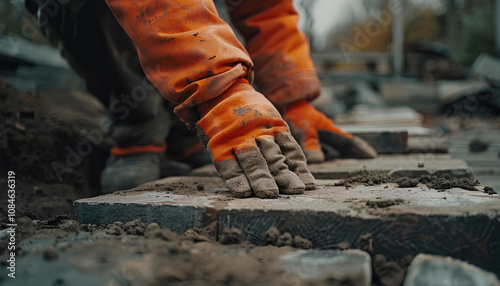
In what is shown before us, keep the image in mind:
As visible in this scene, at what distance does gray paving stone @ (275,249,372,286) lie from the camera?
840mm

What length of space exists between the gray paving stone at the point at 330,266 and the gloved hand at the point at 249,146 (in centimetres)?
30

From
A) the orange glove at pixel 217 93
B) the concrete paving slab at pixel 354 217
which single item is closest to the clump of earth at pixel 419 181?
the concrete paving slab at pixel 354 217

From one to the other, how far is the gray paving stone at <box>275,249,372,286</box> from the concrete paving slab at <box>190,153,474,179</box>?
0.83m

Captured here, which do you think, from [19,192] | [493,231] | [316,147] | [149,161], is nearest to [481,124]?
[316,147]

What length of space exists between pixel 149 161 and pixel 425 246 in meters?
1.70

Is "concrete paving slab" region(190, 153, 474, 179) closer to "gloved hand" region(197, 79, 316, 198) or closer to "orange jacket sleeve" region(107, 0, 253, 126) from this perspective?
"gloved hand" region(197, 79, 316, 198)

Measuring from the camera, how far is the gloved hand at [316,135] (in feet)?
6.74

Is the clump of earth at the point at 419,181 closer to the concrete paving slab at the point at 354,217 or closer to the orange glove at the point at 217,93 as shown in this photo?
the concrete paving slab at the point at 354,217

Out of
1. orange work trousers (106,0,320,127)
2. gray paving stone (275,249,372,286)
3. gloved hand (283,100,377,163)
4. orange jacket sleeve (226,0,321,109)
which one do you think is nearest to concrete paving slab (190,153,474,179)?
gloved hand (283,100,377,163)

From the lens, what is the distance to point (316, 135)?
2100mm

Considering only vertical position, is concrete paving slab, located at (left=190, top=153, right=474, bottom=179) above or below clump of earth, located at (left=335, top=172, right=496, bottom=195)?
below

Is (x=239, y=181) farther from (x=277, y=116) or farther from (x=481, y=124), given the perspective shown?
(x=481, y=124)

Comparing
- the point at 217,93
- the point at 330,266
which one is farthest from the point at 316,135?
the point at 330,266

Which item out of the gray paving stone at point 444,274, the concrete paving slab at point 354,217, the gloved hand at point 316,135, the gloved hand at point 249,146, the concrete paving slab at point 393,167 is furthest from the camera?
the gloved hand at point 316,135
